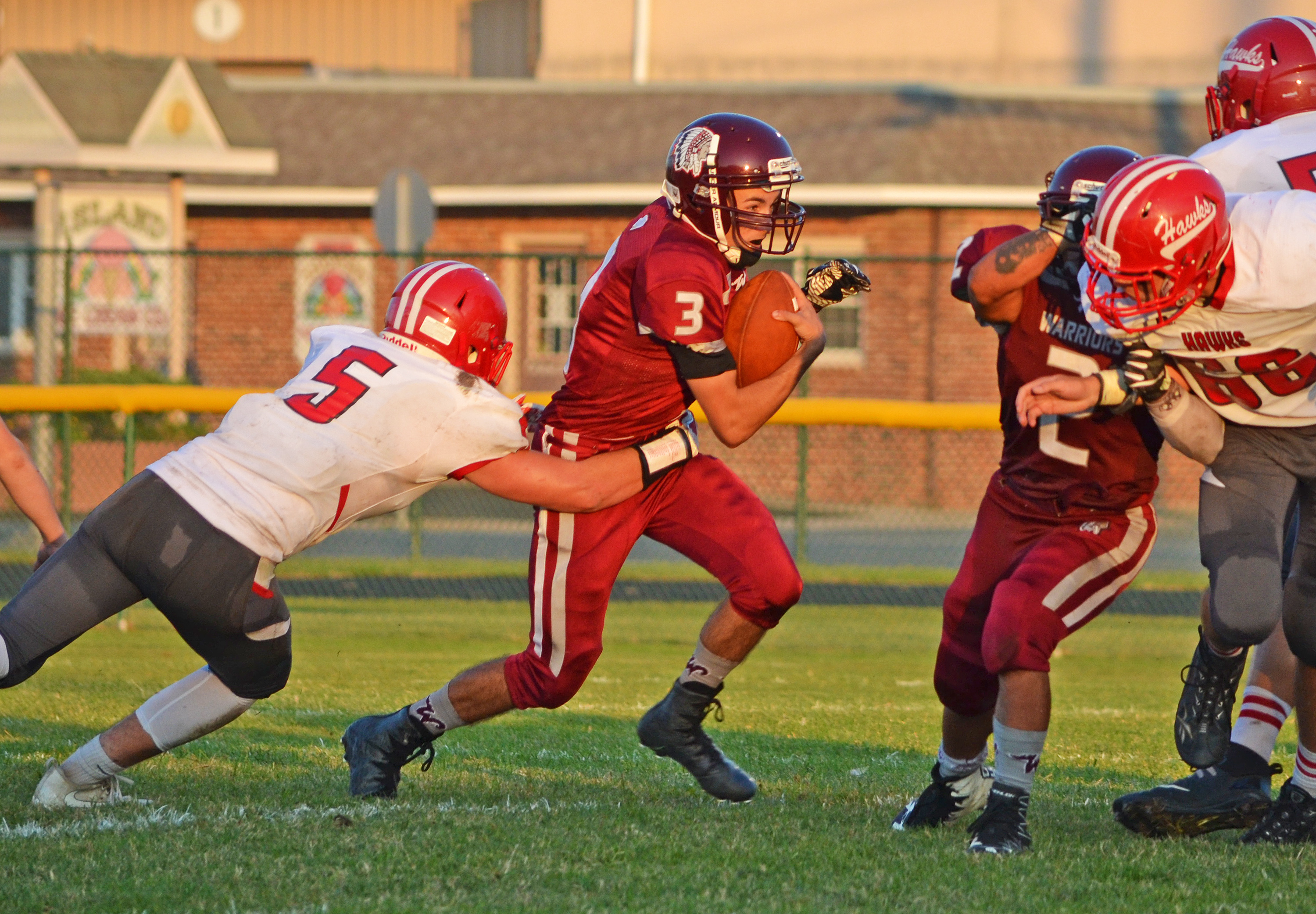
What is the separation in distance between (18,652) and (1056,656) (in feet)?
20.9

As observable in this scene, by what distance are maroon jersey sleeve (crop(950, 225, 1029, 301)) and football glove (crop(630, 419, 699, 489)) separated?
932 millimetres

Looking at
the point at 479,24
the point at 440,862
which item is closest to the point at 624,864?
the point at 440,862

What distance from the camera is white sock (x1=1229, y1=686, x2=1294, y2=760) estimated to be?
14.6 ft

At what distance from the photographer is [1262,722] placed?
446 cm

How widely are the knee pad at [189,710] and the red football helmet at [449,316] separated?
1.09m

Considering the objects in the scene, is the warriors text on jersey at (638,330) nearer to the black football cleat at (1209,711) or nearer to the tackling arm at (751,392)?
the tackling arm at (751,392)

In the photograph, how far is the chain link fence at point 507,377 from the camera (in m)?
11.8

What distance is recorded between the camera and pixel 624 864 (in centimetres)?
367

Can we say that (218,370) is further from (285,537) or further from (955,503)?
(285,537)

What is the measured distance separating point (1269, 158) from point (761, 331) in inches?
59.6

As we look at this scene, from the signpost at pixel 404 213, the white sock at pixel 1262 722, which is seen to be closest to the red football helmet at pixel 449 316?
the white sock at pixel 1262 722

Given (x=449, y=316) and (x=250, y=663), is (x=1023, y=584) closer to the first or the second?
(x=449, y=316)

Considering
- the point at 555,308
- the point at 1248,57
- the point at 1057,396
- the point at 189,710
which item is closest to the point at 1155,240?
the point at 1057,396

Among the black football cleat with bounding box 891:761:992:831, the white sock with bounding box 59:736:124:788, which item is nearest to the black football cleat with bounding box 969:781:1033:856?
the black football cleat with bounding box 891:761:992:831
